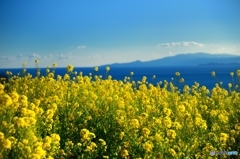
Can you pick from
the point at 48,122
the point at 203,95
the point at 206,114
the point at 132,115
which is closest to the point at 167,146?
the point at 132,115

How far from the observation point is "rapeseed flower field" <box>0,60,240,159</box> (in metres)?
3.82

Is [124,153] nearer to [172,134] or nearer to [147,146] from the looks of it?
[147,146]

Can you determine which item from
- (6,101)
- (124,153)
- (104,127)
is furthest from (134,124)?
(6,101)

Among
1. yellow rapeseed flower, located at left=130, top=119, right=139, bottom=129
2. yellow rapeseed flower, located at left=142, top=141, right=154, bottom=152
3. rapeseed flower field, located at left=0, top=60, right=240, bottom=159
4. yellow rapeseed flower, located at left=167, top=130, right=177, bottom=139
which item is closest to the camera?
rapeseed flower field, located at left=0, top=60, right=240, bottom=159

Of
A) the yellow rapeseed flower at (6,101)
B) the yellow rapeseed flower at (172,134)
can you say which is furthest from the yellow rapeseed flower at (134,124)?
the yellow rapeseed flower at (6,101)

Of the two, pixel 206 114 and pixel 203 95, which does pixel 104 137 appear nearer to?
pixel 206 114

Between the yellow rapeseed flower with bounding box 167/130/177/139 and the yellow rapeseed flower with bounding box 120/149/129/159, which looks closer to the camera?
the yellow rapeseed flower with bounding box 120/149/129/159

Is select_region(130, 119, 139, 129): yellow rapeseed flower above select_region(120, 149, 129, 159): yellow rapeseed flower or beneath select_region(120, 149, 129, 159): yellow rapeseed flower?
above

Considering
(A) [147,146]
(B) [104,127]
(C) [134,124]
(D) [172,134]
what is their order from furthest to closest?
(B) [104,127], (C) [134,124], (D) [172,134], (A) [147,146]

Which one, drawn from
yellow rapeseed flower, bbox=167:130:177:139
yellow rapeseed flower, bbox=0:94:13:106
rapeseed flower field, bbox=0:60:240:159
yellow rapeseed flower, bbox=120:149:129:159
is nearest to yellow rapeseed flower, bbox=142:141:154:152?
rapeseed flower field, bbox=0:60:240:159

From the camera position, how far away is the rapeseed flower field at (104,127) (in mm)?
3816

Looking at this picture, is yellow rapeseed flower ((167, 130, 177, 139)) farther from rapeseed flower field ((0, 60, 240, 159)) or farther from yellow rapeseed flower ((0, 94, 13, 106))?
yellow rapeseed flower ((0, 94, 13, 106))

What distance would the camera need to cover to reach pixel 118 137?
488 centimetres

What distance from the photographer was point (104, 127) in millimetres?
5195
